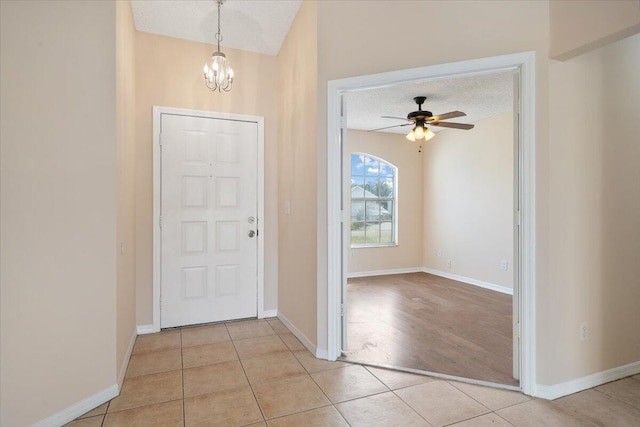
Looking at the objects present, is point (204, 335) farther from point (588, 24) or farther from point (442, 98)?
point (442, 98)

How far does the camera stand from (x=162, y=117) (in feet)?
10.9

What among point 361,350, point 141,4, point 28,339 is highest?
point 141,4

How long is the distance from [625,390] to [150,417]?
9.77 feet

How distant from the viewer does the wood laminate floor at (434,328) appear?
8.63 feet

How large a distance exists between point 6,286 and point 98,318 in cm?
49

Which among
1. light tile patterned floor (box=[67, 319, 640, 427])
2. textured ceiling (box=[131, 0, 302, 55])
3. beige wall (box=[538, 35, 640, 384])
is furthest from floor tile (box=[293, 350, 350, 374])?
textured ceiling (box=[131, 0, 302, 55])

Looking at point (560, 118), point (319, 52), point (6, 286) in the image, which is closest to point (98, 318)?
point (6, 286)

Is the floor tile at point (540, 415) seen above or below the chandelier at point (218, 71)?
below

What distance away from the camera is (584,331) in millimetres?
2207

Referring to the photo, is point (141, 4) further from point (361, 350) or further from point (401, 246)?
point (401, 246)

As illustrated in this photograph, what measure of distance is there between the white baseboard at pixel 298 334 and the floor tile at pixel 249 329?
17cm

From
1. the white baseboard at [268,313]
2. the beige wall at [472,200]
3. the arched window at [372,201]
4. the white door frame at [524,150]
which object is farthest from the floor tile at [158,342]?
the beige wall at [472,200]

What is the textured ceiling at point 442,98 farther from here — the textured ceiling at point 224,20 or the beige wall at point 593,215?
the beige wall at point 593,215

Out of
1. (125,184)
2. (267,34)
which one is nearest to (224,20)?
(267,34)
